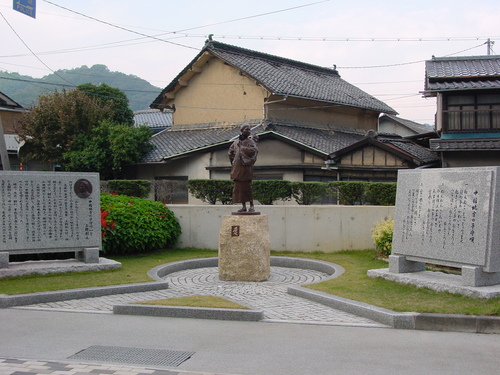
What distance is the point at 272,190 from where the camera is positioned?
16.4 m

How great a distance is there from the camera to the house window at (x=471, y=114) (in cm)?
2456

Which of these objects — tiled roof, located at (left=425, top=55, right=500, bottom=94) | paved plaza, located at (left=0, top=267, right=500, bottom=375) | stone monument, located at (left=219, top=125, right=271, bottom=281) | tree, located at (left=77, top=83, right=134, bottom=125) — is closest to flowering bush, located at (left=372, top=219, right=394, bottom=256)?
stone monument, located at (left=219, top=125, right=271, bottom=281)

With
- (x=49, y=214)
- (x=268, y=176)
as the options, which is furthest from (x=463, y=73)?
(x=49, y=214)

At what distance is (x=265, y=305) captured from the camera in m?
9.16

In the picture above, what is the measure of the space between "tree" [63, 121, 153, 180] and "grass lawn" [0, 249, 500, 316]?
12858 mm

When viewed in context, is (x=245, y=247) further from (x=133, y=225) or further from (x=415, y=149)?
(x=415, y=149)

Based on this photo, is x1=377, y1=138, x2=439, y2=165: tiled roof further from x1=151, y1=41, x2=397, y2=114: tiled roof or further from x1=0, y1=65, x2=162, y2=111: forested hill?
x1=0, y1=65, x2=162, y2=111: forested hill

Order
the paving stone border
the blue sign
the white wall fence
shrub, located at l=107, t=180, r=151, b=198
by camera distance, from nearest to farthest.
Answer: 1. the paving stone border
2. the blue sign
3. the white wall fence
4. shrub, located at l=107, t=180, r=151, b=198

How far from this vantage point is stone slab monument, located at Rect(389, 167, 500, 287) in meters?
8.61

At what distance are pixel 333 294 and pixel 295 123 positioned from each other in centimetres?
1942

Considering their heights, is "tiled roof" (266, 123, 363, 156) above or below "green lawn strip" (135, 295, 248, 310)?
above

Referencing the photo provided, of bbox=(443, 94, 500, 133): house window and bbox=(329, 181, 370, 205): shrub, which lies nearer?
bbox=(329, 181, 370, 205): shrub

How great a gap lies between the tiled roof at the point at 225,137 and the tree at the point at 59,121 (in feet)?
12.4

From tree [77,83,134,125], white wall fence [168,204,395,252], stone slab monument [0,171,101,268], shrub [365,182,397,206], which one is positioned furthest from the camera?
tree [77,83,134,125]
